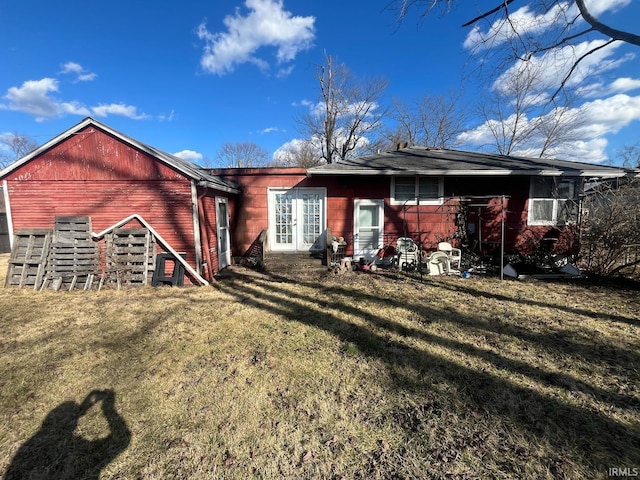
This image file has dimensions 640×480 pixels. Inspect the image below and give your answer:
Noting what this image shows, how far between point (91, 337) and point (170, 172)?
156 inches

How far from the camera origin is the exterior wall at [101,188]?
652cm

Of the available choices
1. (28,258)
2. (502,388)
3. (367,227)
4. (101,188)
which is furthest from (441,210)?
(28,258)

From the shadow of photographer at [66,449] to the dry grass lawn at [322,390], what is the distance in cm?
1

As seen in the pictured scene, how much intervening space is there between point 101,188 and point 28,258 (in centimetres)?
232

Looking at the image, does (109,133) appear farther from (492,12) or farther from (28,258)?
(492,12)

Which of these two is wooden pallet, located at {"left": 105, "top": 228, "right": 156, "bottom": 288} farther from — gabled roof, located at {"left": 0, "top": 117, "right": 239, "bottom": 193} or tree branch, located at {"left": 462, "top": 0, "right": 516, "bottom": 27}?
tree branch, located at {"left": 462, "top": 0, "right": 516, "bottom": 27}

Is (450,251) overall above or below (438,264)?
above

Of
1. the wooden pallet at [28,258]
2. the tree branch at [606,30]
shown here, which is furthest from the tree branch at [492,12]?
the wooden pallet at [28,258]

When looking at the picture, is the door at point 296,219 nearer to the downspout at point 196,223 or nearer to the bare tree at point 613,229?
the downspout at point 196,223

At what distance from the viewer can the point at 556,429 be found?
7.43 ft

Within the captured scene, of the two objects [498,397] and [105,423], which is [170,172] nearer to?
[105,423]

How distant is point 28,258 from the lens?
6473mm

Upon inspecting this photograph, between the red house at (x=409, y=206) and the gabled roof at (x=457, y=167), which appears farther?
the red house at (x=409, y=206)

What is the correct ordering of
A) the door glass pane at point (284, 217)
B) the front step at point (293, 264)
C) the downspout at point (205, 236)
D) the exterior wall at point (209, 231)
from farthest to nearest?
1. the door glass pane at point (284, 217)
2. the front step at point (293, 264)
3. the exterior wall at point (209, 231)
4. the downspout at point (205, 236)
